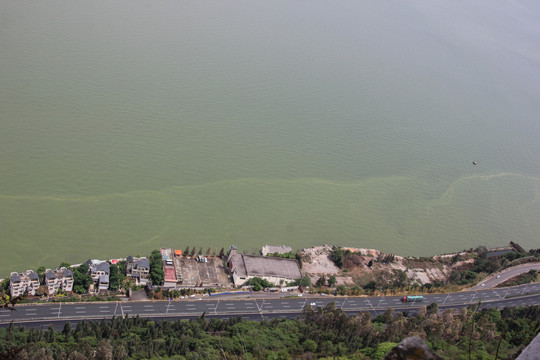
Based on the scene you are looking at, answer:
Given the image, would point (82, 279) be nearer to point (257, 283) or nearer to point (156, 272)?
point (156, 272)

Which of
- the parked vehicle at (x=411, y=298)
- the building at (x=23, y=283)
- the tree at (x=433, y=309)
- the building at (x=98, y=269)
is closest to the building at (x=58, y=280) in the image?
the building at (x=23, y=283)

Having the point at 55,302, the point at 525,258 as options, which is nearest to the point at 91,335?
the point at 55,302

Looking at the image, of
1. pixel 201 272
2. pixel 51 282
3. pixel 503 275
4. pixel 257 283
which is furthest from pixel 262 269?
pixel 503 275

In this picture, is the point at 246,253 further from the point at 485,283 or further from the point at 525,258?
the point at 525,258

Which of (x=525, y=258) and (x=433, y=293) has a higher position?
(x=525, y=258)

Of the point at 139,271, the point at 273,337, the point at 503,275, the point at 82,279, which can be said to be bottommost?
the point at 273,337

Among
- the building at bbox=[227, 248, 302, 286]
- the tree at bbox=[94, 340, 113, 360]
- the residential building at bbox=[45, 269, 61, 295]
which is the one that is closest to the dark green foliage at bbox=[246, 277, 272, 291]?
the building at bbox=[227, 248, 302, 286]

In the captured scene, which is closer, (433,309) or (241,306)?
(241,306)
